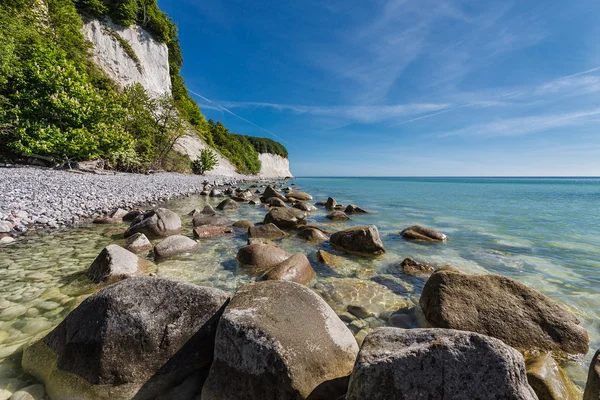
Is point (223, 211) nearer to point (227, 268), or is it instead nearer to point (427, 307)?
point (227, 268)

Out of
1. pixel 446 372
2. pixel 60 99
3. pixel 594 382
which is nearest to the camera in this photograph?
pixel 446 372

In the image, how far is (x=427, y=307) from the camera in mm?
3828

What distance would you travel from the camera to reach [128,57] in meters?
34.2

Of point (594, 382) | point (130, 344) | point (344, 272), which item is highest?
point (594, 382)

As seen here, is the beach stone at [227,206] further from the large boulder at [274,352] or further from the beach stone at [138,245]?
the large boulder at [274,352]

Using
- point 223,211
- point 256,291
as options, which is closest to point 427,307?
point 256,291

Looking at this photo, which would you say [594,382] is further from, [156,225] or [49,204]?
[49,204]

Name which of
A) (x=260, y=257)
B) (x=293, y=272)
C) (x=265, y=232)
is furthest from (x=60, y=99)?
(x=293, y=272)

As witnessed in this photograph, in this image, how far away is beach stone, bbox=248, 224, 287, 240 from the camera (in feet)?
26.9

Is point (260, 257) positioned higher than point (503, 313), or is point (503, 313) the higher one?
point (503, 313)

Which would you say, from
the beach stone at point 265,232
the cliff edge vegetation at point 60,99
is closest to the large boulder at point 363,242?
the beach stone at point 265,232

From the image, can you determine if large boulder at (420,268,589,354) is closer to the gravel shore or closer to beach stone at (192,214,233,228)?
beach stone at (192,214,233,228)

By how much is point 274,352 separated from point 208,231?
21.9 feet

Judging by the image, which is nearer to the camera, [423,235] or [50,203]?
[50,203]
